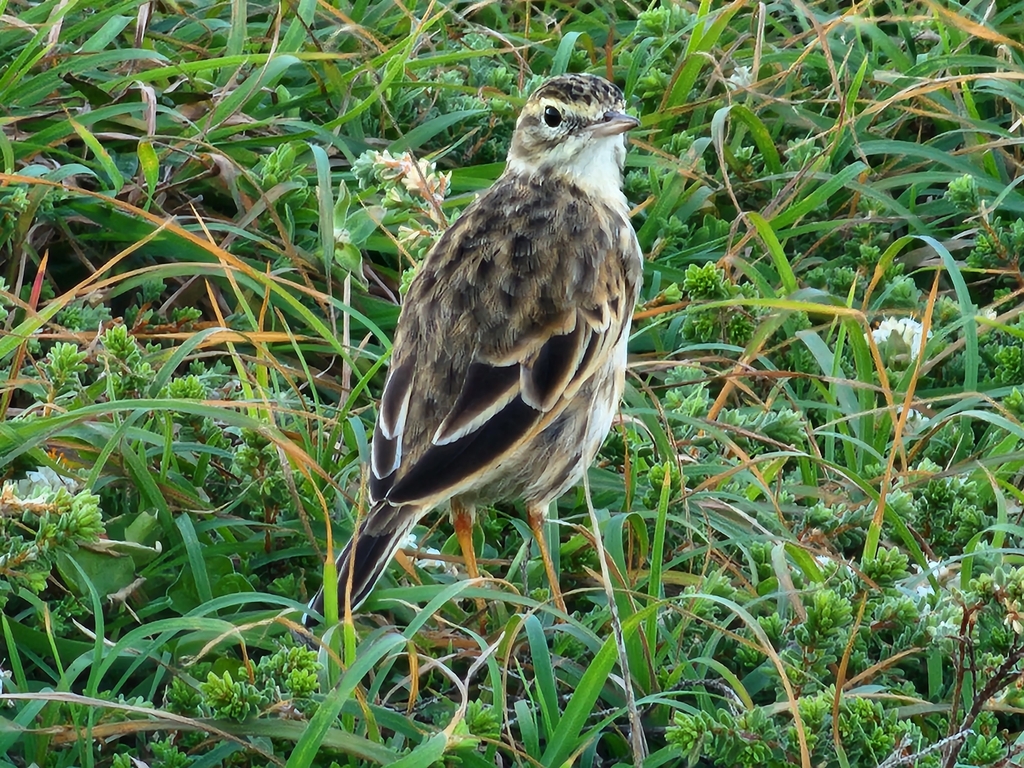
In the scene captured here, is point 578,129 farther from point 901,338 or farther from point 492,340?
point 901,338

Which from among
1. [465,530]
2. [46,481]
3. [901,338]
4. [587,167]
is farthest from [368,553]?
[901,338]

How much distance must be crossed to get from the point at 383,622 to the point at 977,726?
5.70 ft

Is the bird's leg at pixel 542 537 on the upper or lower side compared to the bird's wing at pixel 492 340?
lower

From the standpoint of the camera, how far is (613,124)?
5.69 m

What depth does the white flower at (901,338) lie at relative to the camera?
21.0 feet

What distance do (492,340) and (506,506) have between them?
94 cm

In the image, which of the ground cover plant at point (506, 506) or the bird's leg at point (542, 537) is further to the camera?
the bird's leg at point (542, 537)

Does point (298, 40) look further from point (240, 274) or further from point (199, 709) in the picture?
point (199, 709)

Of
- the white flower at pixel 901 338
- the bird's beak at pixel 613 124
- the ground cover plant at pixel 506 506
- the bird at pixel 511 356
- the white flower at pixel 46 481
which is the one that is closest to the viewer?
the ground cover plant at pixel 506 506

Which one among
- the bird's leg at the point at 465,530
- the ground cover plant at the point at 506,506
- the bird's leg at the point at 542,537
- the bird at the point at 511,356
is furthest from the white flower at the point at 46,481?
the bird's leg at the point at 542,537

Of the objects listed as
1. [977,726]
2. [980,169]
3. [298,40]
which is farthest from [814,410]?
[298,40]

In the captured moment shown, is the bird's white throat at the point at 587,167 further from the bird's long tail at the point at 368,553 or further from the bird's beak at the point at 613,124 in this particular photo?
the bird's long tail at the point at 368,553

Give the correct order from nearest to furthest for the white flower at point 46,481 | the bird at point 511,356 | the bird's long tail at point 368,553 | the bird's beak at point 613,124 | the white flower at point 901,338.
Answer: the bird's long tail at point 368,553 < the bird at point 511,356 < the white flower at point 46,481 < the bird's beak at point 613,124 < the white flower at point 901,338

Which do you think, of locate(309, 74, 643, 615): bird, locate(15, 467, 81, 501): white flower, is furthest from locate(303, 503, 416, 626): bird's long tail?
locate(15, 467, 81, 501): white flower
